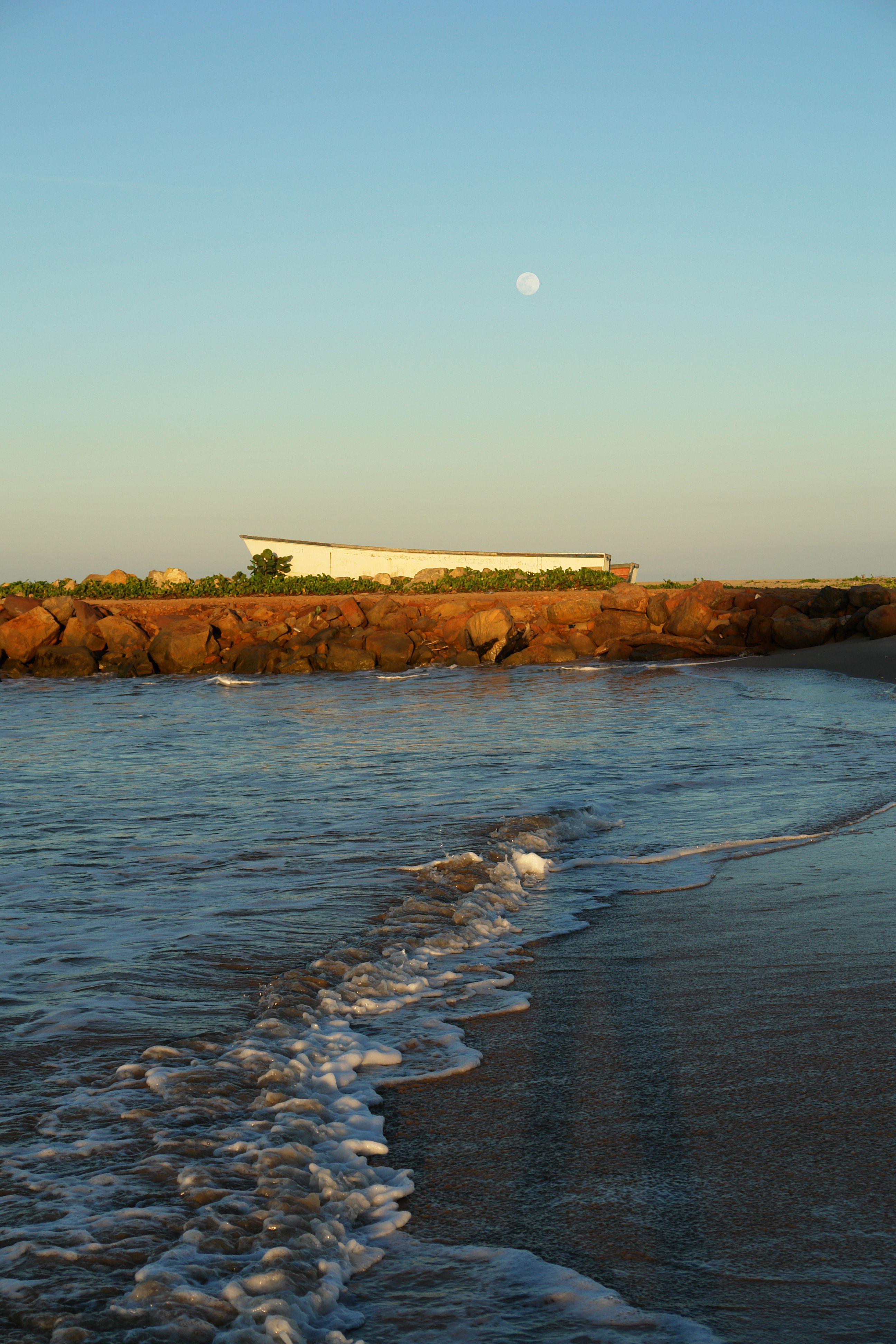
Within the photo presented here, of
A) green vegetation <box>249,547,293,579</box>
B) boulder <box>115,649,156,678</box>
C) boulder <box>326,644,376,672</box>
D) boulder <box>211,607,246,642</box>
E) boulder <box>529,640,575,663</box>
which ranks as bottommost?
boulder <box>115,649,156,678</box>

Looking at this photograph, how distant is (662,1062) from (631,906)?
7.25ft

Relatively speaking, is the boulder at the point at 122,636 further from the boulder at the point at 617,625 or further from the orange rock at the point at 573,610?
the boulder at the point at 617,625

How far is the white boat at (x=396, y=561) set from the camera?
123ft

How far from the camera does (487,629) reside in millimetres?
24125

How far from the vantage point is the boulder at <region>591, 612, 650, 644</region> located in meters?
24.8

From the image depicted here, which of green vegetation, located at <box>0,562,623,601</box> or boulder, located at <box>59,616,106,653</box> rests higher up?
green vegetation, located at <box>0,562,623,601</box>

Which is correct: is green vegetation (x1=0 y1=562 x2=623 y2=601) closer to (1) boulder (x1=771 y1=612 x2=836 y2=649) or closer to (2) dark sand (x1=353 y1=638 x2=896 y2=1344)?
(1) boulder (x1=771 y1=612 x2=836 y2=649)

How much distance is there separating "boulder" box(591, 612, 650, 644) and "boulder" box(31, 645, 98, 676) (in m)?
12.5

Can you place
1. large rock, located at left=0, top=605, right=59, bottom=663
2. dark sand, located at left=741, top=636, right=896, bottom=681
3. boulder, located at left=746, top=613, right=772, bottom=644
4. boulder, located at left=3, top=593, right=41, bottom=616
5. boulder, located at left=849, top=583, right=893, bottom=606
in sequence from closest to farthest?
dark sand, located at left=741, top=636, right=896, bottom=681
boulder, located at left=849, top=583, right=893, bottom=606
boulder, located at left=746, top=613, right=772, bottom=644
large rock, located at left=0, top=605, right=59, bottom=663
boulder, located at left=3, top=593, right=41, bottom=616

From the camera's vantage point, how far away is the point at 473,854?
255 inches

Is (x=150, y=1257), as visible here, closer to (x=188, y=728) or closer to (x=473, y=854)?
(x=473, y=854)

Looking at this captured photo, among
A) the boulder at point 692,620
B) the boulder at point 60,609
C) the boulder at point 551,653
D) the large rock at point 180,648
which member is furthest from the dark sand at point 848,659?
the boulder at point 60,609

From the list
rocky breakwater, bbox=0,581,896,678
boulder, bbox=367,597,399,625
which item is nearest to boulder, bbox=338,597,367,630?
rocky breakwater, bbox=0,581,896,678

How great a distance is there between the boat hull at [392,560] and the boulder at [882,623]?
15.1 meters
